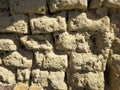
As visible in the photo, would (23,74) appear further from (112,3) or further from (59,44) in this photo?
(112,3)

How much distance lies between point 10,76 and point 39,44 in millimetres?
438

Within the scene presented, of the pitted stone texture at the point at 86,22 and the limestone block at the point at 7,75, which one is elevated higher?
the pitted stone texture at the point at 86,22

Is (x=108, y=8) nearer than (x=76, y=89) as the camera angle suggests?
Yes

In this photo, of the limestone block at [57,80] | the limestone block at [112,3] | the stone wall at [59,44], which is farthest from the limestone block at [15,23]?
the limestone block at [112,3]

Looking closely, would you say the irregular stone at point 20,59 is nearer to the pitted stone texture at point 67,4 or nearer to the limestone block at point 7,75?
the limestone block at point 7,75

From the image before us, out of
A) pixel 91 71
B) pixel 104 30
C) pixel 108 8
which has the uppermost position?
pixel 108 8

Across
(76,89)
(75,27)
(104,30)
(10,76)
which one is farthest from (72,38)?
(10,76)

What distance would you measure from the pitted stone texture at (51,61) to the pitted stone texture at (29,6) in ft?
1.36

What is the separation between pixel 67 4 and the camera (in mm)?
2631

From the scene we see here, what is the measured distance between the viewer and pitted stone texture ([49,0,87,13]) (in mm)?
2623

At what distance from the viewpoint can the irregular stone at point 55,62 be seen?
276 cm

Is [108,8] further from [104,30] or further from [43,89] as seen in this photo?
[43,89]

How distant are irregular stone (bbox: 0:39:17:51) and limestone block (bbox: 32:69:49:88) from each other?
0.31 m

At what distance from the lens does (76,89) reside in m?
2.84
